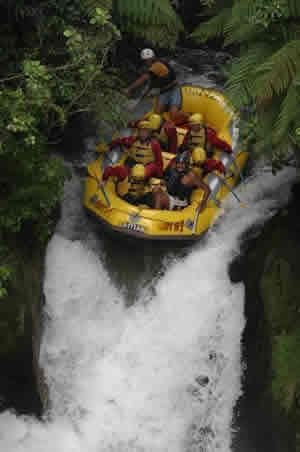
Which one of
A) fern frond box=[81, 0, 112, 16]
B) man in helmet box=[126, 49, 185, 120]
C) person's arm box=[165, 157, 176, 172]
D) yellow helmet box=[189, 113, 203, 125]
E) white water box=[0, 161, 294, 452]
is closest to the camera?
white water box=[0, 161, 294, 452]

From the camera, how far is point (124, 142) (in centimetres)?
871

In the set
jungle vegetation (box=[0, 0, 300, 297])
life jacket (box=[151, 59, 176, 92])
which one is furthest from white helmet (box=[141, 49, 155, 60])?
jungle vegetation (box=[0, 0, 300, 297])

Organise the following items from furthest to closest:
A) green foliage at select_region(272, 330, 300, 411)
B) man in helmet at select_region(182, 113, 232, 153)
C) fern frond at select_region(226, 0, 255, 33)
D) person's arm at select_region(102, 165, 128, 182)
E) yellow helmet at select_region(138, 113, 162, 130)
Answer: yellow helmet at select_region(138, 113, 162, 130)
man in helmet at select_region(182, 113, 232, 153)
person's arm at select_region(102, 165, 128, 182)
green foliage at select_region(272, 330, 300, 411)
fern frond at select_region(226, 0, 255, 33)

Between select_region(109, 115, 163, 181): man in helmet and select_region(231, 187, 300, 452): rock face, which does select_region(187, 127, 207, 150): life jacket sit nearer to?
select_region(109, 115, 163, 181): man in helmet

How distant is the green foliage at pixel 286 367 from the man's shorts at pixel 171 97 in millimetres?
4759

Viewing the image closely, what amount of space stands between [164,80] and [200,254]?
3.18 meters

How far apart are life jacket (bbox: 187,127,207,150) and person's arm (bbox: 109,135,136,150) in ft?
3.01

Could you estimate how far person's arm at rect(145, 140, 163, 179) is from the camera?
8391 mm

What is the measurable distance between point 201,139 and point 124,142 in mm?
1210

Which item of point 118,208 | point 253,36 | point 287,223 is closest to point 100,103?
point 118,208

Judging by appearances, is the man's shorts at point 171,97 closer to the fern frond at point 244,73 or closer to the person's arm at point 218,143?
the person's arm at point 218,143

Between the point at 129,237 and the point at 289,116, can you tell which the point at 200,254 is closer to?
the point at 129,237

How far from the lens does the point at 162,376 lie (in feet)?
23.2

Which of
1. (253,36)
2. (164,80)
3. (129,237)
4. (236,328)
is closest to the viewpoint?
(253,36)
